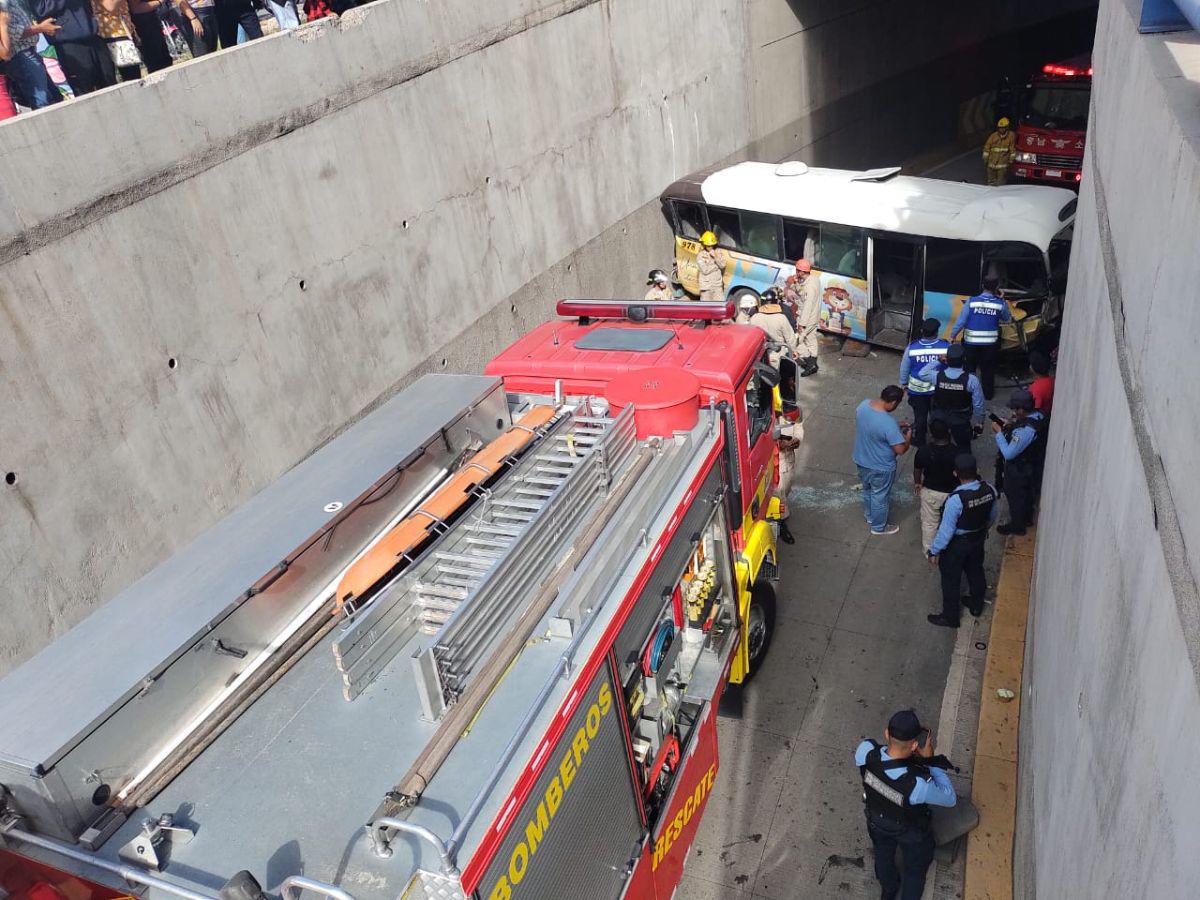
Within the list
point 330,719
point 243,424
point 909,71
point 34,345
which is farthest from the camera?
point 909,71

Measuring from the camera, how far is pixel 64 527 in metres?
5.88

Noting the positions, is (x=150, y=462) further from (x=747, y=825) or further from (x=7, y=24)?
(x=747, y=825)

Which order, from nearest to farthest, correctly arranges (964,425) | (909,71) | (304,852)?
(304,852) → (964,425) → (909,71)

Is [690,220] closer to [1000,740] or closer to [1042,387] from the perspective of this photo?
[1042,387]

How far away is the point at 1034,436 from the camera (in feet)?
24.1

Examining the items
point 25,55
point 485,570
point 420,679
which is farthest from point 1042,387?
point 25,55

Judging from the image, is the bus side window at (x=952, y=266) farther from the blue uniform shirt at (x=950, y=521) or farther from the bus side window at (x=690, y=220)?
the blue uniform shirt at (x=950, y=521)

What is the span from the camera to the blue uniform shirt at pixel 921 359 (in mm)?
8547

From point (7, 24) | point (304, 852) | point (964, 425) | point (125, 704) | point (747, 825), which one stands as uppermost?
point (7, 24)

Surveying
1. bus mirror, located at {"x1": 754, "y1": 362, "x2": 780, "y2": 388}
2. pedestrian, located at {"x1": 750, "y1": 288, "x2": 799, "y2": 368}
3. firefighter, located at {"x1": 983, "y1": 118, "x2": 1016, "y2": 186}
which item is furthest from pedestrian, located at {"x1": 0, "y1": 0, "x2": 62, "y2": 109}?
firefighter, located at {"x1": 983, "y1": 118, "x2": 1016, "y2": 186}

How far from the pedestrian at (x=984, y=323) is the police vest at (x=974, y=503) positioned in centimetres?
309

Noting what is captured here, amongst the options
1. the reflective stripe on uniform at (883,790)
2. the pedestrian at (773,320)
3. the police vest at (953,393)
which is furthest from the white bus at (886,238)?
the reflective stripe on uniform at (883,790)

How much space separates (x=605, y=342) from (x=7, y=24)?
4.81 m

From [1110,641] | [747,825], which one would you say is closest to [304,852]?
[1110,641]
